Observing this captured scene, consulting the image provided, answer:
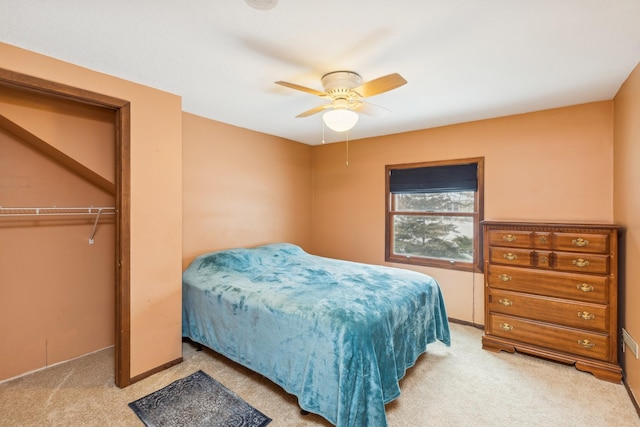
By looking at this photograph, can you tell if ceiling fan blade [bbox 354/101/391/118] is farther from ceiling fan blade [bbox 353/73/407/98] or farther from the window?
the window

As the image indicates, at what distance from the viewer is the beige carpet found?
200 cm

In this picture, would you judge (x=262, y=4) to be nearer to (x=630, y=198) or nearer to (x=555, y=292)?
(x=630, y=198)

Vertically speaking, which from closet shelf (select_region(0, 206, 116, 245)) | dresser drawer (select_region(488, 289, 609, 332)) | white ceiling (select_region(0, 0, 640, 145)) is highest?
white ceiling (select_region(0, 0, 640, 145))

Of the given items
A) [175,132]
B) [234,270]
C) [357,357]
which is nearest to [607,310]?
[357,357]

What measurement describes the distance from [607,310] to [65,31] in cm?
436

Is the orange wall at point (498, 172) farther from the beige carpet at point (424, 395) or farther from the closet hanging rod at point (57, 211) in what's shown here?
the closet hanging rod at point (57, 211)

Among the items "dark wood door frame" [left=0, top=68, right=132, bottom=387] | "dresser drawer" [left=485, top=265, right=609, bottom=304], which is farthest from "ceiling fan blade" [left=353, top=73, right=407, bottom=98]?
"dresser drawer" [left=485, top=265, right=609, bottom=304]

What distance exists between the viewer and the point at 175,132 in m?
2.67

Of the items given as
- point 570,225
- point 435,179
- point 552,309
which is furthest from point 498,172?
point 552,309

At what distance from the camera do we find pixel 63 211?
2674 mm

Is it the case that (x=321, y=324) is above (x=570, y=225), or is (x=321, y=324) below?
below

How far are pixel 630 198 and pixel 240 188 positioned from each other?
3.80 m

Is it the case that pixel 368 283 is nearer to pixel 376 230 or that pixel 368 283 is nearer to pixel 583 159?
pixel 376 230

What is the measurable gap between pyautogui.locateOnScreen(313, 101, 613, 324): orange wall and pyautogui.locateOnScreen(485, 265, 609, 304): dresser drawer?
0.64m
